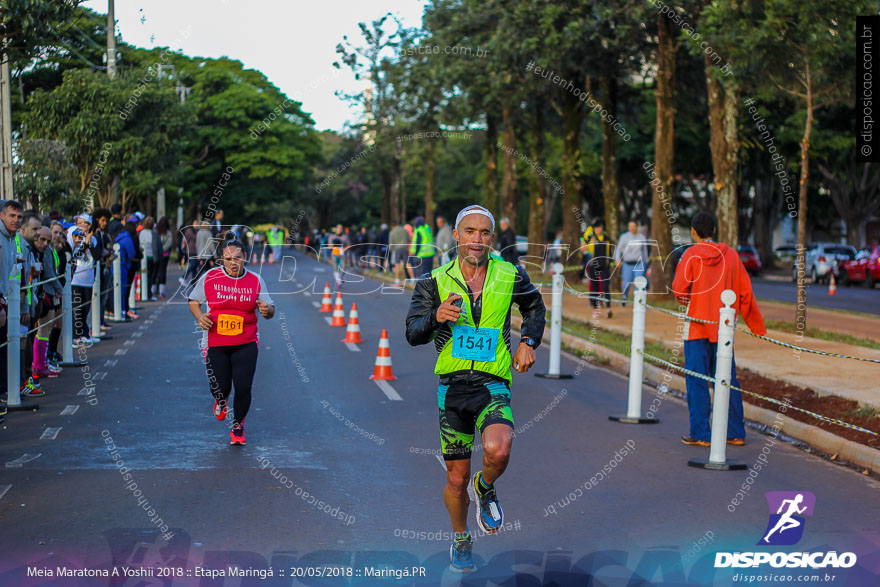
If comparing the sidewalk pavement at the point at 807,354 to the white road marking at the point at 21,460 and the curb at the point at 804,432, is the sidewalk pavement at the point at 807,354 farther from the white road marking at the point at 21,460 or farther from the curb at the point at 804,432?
the white road marking at the point at 21,460

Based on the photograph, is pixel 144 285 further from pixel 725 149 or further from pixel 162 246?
pixel 725 149

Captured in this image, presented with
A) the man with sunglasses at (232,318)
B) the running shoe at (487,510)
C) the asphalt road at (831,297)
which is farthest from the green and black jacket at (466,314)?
the asphalt road at (831,297)

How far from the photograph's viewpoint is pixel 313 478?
8.09m

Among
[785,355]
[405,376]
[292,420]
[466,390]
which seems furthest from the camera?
[785,355]

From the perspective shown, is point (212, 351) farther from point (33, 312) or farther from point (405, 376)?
point (405, 376)

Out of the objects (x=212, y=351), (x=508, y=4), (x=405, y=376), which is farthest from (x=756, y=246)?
(x=212, y=351)

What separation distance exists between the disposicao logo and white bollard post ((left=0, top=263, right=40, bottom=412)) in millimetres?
7056

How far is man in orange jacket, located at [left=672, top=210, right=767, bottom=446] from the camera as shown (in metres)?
9.75

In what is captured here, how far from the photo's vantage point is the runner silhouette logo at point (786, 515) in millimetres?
6723

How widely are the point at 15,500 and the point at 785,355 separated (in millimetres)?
11455

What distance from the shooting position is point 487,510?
19.2 feet

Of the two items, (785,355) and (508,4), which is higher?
(508,4)

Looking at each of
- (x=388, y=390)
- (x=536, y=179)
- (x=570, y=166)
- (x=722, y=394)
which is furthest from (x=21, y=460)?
(x=536, y=179)

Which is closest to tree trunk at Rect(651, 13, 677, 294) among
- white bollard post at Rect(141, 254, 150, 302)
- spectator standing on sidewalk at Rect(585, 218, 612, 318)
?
spectator standing on sidewalk at Rect(585, 218, 612, 318)
